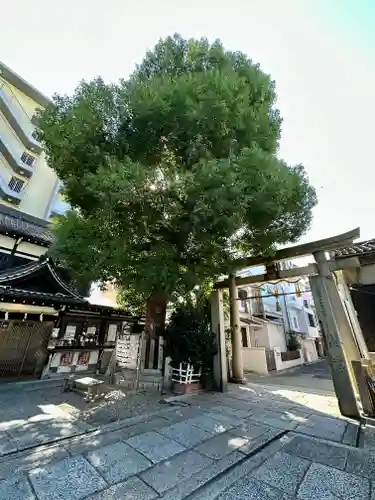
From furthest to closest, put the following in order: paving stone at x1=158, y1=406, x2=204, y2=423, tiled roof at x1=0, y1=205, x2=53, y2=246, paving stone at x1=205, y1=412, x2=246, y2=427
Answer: tiled roof at x1=0, y1=205, x2=53, y2=246, paving stone at x1=158, y1=406, x2=204, y2=423, paving stone at x1=205, y1=412, x2=246, y2=427

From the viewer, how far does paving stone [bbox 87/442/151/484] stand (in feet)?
10.2

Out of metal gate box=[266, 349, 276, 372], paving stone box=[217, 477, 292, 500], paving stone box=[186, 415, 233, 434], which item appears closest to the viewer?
paving stone box=[217, 477, 292, 500]

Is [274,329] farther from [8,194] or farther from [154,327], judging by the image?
[8,194]

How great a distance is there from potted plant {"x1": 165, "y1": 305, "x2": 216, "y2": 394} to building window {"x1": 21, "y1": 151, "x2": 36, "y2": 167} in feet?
68.8

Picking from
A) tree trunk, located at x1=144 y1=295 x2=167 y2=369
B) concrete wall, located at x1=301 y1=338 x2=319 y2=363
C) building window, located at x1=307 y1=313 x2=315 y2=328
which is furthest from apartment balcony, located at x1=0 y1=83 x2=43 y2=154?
building window, located at x1=307 y1=313 x2=315 y2=328

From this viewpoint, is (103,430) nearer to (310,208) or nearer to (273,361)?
(310,208)

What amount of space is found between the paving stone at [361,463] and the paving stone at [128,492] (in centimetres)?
287

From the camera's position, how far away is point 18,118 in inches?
795

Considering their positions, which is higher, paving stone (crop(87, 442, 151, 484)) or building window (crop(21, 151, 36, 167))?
building window (crop(21, 151, 36, 167))

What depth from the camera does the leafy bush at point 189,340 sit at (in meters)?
7.94

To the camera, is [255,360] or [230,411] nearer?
[230,411]

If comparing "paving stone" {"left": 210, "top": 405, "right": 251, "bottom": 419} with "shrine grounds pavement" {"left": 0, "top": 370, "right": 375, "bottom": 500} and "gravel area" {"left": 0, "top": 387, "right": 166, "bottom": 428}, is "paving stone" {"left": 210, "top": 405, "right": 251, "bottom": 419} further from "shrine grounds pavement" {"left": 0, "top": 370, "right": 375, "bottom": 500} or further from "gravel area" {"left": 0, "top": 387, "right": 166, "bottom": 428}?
"gravel area" {"left": 0, "top": 387, "right": 166, "bottom": 428}

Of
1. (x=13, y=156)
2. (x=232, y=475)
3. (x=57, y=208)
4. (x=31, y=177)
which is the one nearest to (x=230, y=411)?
(x=232, y=475)

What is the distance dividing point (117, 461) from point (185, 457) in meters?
1.04
